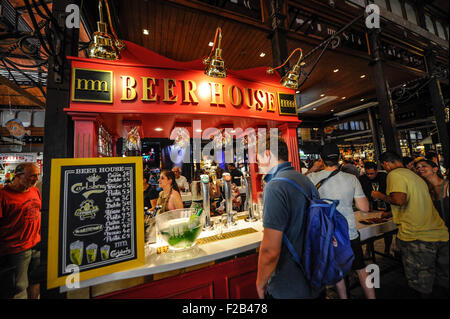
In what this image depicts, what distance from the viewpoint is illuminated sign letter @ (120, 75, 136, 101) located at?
2.35m

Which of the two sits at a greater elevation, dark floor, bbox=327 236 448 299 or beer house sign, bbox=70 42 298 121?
beer house sign, bbox=70 42 298 121

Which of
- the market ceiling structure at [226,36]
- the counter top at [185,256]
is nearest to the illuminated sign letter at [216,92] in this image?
the counter top at [185,256]

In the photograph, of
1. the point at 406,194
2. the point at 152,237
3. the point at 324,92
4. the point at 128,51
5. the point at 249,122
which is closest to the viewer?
the point at 152,237

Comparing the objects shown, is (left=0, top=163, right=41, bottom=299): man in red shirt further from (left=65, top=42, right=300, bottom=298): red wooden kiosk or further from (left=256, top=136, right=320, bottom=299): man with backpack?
(left=256, top=136, right=320, bottom=299): man with backpack

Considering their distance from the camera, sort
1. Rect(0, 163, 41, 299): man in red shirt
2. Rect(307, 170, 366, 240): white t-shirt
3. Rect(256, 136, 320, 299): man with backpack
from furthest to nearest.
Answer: Rect(0, 163, 41, 299): man in red shirt → Rect(307, 170, 366, 240): white t-shirt → Rect(256, 136, 320, 299): man with backpack

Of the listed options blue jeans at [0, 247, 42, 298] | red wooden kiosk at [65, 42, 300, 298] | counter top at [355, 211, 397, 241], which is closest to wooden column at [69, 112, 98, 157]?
red wooden kiosk at [65, 42, 300, 298]

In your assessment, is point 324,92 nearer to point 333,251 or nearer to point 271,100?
point 271,100

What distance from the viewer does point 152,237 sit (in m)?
1.96

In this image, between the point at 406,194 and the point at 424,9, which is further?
the point at 424,9

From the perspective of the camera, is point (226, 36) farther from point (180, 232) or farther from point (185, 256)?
point (185, 256)

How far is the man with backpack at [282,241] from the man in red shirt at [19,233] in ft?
11.9

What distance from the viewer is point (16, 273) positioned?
273 cm

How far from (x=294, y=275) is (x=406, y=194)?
2014 mm
